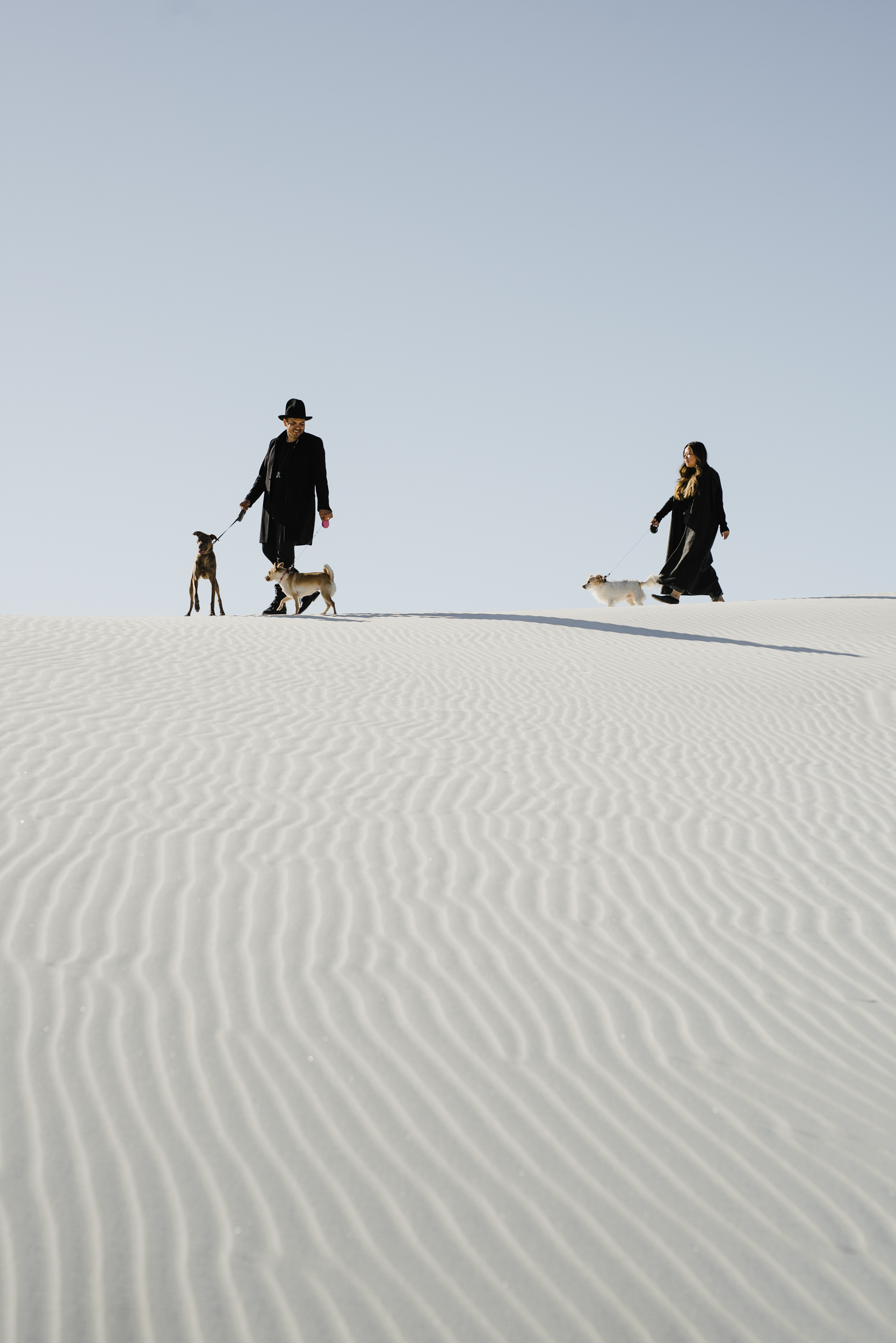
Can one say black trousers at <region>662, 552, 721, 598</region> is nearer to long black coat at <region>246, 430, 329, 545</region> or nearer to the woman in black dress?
the woman in black dress

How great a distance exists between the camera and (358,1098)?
2.84m

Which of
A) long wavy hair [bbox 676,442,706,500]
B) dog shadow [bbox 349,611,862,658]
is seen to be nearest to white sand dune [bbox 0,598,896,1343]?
dog shadow [bbox 349,611,862,658]

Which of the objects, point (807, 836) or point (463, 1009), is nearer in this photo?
point (463, 1009)

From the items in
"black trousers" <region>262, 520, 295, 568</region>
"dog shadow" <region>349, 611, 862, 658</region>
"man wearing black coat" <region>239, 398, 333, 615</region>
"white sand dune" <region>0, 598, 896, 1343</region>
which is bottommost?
"white sand dune" <region>0, 598, 896, 1343</region>

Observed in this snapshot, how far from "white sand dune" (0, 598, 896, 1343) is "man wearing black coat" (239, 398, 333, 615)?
5598mm

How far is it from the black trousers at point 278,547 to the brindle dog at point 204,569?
0.66 m

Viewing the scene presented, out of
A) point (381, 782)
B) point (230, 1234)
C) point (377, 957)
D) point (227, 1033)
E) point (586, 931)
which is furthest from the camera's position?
point (381, 782)

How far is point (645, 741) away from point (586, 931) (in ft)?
10.3

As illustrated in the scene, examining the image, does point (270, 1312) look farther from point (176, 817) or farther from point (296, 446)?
point (296, 446)

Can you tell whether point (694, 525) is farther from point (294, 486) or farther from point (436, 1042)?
point (436, 1042)

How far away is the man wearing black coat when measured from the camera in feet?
37.7

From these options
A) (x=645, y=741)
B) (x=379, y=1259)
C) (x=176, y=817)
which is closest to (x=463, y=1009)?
(x=379, y=1259)

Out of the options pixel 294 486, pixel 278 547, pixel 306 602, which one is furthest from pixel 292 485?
pixel 306 602

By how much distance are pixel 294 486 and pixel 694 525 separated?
20.4 feet
